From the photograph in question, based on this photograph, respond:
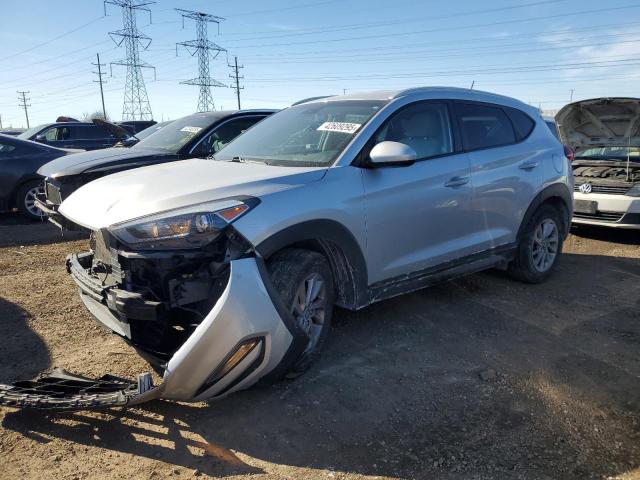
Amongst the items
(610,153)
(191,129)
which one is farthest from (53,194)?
(610,153)

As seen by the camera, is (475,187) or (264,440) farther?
(475,187)

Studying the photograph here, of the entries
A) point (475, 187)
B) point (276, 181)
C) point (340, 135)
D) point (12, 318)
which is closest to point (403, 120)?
point (340, 135)

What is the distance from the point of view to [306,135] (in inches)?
157

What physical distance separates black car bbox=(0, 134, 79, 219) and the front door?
23.1ft

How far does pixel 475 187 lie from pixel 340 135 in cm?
134

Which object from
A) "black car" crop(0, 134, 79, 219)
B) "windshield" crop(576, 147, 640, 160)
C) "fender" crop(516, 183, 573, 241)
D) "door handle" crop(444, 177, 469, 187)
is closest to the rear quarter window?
"fender" crop(516, 183, 573, 241)

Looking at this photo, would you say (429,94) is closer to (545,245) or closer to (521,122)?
(521,122)

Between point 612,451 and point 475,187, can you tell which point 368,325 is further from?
point 612,451

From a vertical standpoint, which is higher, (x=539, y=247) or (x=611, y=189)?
(x=611, y=189)

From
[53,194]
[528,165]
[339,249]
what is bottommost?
[339,249]

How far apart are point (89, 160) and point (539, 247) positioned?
17.8 feet

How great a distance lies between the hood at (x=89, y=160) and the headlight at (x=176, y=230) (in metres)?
3.87

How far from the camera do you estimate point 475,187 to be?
4344 millimetres

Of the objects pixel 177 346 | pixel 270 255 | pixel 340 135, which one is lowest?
pixel 177 346
